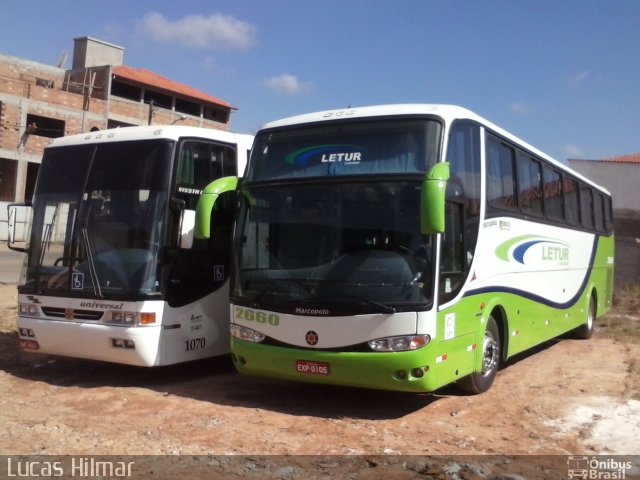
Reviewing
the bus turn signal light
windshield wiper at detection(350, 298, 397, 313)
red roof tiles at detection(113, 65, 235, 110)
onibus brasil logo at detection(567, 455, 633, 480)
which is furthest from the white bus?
red roof tiles at detection(113, 65, 235, 110)

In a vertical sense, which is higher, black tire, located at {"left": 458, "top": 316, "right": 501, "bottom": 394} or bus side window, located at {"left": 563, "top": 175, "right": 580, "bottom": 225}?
bus side window, located at {"left": 563, "top": 175, "right": 580, "bottom": 225}

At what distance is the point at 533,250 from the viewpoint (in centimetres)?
1011

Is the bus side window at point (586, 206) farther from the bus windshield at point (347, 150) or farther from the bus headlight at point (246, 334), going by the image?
the bus headlight at point (246, 334)

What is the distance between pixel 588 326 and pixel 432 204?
9.47m

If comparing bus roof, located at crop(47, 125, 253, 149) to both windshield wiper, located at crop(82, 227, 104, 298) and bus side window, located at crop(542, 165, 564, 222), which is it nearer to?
windshield wiper, located at crop(82, 227, 104, 298)

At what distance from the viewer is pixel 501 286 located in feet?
29.0

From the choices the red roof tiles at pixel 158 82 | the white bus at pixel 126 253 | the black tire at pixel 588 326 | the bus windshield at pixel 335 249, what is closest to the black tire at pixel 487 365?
the bus windshield at pixel 335 249

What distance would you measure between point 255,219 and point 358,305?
168 centimetres

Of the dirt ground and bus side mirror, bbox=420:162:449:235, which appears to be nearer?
the dirt ground

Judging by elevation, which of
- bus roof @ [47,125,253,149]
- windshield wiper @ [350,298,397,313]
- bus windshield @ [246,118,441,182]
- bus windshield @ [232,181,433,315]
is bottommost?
windshield wiper @ [350,298,397,313]

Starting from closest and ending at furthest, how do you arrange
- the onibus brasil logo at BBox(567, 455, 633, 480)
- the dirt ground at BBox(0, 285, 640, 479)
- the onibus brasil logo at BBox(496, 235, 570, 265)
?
the onibus brasil logo at BBox(567, 455, 633, 480), the dirt ground at BBox(0, 285, 640, 479), the onibus brasil logo at BBox(496, 235, 570, 265)

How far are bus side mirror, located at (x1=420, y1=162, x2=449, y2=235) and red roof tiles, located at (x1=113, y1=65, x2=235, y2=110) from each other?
47.2 m

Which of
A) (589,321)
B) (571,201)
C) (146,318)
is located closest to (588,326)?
(589,321)

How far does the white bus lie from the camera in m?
8.18
